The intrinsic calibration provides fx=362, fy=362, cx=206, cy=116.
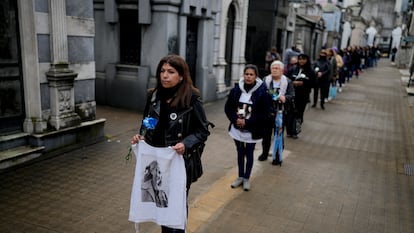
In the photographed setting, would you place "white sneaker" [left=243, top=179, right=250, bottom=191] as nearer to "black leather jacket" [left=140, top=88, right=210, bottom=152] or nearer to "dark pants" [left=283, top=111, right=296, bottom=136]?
"black leather jacket" [left=140, top=88, right=210, bottom=152]

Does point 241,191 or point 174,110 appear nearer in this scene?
point 174,110

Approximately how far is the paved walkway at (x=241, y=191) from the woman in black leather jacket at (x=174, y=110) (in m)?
1.52

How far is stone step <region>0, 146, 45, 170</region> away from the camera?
5.72m

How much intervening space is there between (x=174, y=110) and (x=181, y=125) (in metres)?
0.15

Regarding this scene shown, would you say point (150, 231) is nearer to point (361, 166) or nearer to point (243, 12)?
point (361, 166)

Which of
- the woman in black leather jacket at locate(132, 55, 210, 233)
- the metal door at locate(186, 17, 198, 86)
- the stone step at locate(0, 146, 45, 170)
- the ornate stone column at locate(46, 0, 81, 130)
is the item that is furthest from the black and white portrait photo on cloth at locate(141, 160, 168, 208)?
the metal door at locate(186, 17, 198, 86)

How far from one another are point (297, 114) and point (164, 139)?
5866mm

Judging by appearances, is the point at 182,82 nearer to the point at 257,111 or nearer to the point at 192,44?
the point at 257,111

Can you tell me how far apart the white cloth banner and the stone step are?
3.33m

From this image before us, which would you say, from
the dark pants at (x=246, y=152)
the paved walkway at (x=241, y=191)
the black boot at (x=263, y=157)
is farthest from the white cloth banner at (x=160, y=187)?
the black boot at (x=263, y=157)

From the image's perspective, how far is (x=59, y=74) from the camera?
6.39 meters

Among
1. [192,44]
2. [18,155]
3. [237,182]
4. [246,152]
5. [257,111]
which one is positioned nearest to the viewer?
[257,111]

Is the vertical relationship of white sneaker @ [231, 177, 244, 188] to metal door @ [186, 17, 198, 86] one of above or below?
below

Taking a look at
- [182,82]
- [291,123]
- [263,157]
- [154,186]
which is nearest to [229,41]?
[291,123]
